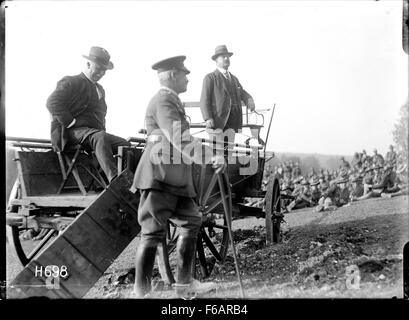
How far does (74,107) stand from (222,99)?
4.07ft

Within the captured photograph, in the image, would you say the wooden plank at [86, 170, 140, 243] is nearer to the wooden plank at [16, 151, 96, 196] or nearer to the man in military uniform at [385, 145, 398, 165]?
the wooden plank at [16, 151, 96, 196]

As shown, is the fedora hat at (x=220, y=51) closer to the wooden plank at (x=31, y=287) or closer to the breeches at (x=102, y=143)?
the breeches at (x=102, y=143)

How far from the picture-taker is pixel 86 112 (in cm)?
366

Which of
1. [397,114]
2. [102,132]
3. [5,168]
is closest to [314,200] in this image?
[397,114]

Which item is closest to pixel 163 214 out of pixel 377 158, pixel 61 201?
pixel 61 201

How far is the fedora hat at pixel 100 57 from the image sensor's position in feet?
11.5

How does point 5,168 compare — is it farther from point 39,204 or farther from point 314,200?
point 314,200

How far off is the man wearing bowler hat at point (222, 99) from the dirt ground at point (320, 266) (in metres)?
1.19

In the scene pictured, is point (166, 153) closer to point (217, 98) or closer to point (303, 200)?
point (217, 98)

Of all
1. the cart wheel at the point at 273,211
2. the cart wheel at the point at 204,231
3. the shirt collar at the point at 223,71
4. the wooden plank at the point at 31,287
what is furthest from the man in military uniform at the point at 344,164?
the wooden plank at the point at 31,287

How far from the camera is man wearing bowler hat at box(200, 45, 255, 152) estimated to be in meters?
3.70

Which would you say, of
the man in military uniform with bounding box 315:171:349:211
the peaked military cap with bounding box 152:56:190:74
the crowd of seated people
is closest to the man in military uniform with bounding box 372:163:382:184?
the crowd of seated people

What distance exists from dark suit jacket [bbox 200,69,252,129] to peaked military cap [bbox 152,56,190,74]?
21.3 inches
